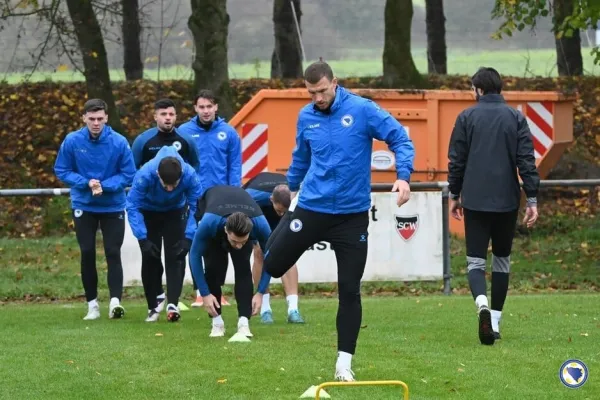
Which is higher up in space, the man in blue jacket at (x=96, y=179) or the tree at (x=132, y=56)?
the tree at (x=132, y=56)

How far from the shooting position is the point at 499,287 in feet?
34.5

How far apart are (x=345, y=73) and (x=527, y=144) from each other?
62.8ft

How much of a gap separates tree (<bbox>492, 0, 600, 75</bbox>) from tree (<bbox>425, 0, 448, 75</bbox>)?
2.43m

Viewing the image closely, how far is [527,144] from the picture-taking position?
34.0ft

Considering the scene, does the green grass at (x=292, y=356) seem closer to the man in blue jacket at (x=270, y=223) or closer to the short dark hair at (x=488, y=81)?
the man in blue jacket at (x=270, y=223)

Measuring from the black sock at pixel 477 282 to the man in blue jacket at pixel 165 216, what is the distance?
2928 millimetres

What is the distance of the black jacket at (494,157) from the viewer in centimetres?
1027

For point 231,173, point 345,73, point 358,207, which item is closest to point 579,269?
point 231,173

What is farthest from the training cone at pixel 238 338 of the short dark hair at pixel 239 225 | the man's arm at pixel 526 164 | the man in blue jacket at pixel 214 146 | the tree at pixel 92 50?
the tree at pixel 92 50

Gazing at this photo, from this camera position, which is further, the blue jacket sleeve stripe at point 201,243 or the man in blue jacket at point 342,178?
the blue jacket sleeve stripe at point 201,243

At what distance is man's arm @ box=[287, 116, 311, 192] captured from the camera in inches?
352

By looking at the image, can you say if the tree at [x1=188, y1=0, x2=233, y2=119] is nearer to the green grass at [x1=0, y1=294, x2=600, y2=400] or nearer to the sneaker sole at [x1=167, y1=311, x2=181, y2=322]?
the green grass at [x1=0, y1=294, x2=600, y2=400]

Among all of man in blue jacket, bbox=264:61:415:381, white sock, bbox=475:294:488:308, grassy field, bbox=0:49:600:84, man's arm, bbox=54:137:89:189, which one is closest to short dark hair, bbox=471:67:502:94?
white sock, bbox=475:294:488:308

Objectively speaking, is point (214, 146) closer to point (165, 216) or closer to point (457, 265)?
point (165, 216)
